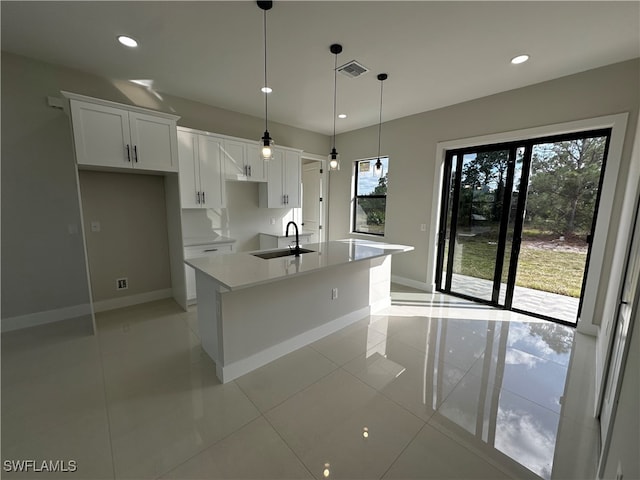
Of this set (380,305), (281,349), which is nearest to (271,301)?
(281,349)

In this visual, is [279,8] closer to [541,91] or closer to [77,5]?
[77,5]

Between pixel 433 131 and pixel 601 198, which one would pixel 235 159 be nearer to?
pixel 433 131

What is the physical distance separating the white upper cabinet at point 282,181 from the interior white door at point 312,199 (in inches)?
38.8

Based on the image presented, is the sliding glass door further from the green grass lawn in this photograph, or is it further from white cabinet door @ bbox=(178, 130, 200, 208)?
white cabinet door @ bbox=(178, 130, 200, 208)

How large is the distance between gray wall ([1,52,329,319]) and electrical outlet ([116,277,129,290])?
32 centimetres

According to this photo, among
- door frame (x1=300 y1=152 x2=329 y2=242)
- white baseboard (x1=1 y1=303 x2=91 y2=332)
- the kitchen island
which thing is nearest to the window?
door frame (x1=300 y1=152 x2=329 y2=242)

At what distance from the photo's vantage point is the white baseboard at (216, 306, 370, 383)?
7.04ft

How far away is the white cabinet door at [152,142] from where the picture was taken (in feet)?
9.65

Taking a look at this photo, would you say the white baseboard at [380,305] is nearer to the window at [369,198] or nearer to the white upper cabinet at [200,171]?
the window at [369,198]

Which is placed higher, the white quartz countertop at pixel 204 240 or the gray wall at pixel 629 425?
the white quartz countertop at pixel 204 240

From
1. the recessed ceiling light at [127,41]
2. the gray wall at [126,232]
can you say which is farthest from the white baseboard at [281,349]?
the recessed ceiling light at [127,41]

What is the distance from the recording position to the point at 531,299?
3488mm

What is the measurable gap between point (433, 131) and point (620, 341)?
10.9ft

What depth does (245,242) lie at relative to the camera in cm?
455
